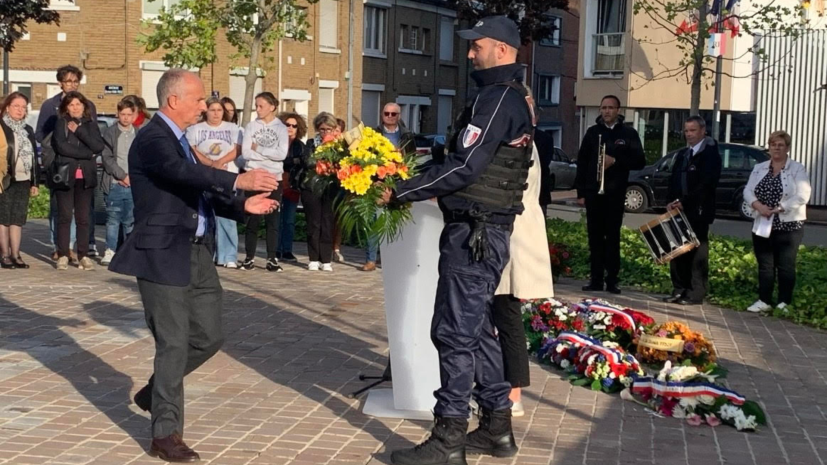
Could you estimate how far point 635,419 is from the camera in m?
7.32

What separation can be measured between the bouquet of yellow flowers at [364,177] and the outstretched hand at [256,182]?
68 cm

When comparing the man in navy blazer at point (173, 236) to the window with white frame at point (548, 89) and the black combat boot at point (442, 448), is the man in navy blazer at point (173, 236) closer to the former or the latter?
the black combat boot at point (442, 448)

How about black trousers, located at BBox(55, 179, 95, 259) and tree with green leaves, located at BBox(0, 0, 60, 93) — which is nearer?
black trousers, located at BBox(55, 179, 95, 259)

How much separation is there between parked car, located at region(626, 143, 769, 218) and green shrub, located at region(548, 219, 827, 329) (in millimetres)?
11180

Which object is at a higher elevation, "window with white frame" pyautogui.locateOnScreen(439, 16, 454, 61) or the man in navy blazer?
"window with white frame" pyautogui.locateOnScreen(439, 16, 454, 61)

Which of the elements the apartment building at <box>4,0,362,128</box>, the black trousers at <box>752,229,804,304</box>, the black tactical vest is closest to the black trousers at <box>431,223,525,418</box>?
the black tactical vest

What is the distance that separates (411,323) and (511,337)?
2.43ft

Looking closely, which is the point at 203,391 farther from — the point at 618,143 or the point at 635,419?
the point at 618,143

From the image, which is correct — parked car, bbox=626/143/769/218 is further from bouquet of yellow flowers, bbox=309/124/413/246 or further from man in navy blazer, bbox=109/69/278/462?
man in navy blazer, bbox=109/69/278/462

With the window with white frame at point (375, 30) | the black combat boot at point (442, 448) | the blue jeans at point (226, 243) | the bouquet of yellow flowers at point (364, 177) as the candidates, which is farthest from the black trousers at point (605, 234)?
the window with white frame at point (375, 30)

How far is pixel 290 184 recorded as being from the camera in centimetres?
1439

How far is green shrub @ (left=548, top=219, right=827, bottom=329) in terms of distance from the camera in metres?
11.6

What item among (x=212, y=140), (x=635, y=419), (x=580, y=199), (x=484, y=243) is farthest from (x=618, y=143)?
(x=484, y=243)

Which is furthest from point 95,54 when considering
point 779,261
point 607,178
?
point 779,261
